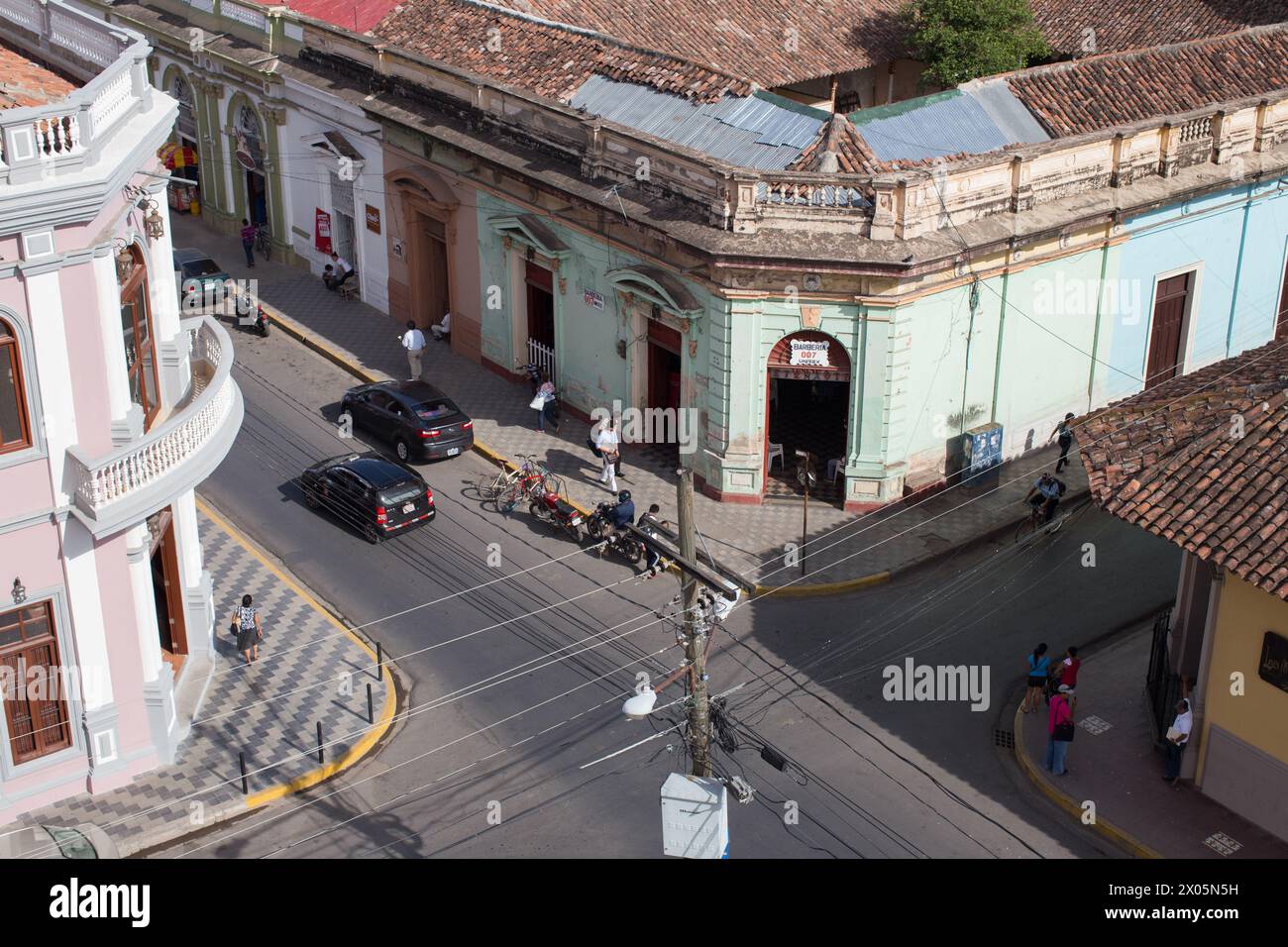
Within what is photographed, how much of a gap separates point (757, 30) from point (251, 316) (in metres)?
17.3

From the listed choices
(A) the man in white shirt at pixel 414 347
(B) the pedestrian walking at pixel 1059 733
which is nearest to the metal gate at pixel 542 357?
(A) the man in white shirt at pixel 414 347

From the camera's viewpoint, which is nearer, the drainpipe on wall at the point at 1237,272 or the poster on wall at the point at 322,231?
the drainpipe on wall at the point at 1237,272

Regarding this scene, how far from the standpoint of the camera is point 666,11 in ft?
153

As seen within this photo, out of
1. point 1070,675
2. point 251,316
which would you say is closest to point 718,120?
point 251,316

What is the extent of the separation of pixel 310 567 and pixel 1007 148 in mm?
16962

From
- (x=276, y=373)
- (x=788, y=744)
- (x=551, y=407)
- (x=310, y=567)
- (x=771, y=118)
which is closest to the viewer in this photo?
(x=788, y=744)

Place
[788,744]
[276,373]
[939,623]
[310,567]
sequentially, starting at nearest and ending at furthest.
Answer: [788,744] → [939,623] → [310,567] → [276,373]

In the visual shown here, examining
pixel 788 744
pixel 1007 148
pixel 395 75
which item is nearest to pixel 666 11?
pixel 395 75

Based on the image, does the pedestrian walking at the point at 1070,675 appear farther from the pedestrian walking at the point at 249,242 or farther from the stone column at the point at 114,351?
the pedestrian walking at the point at 249,242

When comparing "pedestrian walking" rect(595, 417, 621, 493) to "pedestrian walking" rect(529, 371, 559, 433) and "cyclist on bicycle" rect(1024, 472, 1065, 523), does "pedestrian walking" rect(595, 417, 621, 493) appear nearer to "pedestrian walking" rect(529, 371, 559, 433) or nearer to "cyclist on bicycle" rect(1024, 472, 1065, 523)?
"pedestrian walking" rect(529, 371, 559, 433)

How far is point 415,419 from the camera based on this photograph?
119 feet

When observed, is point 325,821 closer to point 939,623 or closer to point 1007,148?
point 939,623

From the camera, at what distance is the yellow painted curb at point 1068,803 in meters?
24.3

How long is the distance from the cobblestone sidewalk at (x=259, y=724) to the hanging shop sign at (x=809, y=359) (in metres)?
10.4
